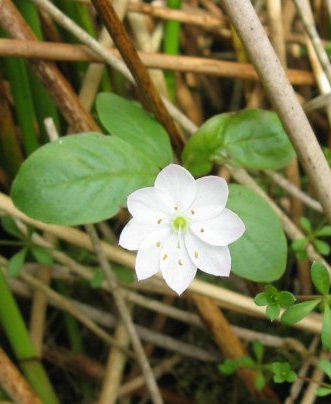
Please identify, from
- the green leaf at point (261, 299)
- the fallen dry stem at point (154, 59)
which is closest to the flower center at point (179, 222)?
the green leaf at point (261, 299)

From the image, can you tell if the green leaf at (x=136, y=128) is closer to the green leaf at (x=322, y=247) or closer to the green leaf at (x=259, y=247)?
the green leaf at (x=259, y=247)

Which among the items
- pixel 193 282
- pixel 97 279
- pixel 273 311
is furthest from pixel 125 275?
pixel 273 311

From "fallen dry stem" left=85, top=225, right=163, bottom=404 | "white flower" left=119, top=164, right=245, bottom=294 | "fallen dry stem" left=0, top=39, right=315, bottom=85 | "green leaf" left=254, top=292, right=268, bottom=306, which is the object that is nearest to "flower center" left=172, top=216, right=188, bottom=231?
"white flower" left=119, top=164, right=245, bottom=294

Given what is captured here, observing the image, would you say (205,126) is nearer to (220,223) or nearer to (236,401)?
(220,223)

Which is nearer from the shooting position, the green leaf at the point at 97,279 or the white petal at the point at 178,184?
the white petal at the point at 178,184

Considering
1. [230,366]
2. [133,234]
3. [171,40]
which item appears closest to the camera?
[133,234]

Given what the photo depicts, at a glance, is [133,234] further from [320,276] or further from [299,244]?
[299,244]
